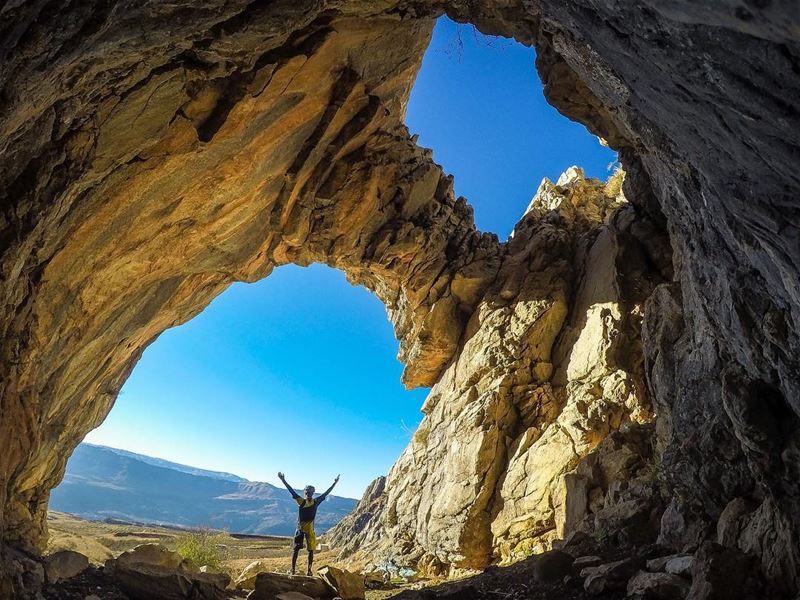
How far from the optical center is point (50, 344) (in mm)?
12398

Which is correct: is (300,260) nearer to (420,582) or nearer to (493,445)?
(493,445)

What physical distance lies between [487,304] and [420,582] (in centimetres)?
1294

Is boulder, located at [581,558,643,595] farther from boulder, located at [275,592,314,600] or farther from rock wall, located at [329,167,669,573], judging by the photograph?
boulder, located at [275,592,314,600]

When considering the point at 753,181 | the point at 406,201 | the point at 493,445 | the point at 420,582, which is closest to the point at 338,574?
the point at 420,582

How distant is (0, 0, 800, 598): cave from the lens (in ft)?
17.3

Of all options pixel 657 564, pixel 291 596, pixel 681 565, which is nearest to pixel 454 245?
pixel 291 596

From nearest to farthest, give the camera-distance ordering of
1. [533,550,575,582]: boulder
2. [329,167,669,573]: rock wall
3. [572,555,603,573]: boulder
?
[572,555,603,573]: boulder → [533,550,575,582]: boulder → [329,167,669,573]: rock wall

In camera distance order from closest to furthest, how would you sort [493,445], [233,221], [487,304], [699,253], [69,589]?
1. [699,253]
2. [69,589]
3. [233,221]
4. [493,445]
5. [487,304]

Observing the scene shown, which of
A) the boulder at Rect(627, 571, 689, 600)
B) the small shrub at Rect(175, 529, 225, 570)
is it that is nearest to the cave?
the boulder at Rect(627, 571, 689, 600)

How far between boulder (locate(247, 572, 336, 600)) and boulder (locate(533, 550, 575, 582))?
18.9ft

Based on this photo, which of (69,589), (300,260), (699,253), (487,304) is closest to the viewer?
(699,253)

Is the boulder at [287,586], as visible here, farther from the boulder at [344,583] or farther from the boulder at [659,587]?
the boulder at [659,587]

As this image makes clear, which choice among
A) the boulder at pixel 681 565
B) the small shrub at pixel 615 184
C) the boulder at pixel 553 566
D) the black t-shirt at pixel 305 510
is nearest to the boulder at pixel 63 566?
the black t-shirt at pixel 305 510

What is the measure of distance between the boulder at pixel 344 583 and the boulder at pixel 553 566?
530cm
